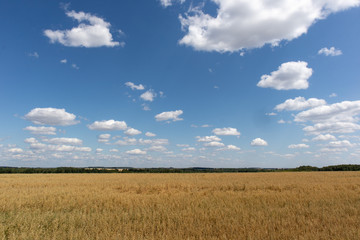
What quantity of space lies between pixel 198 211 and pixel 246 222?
8.32 feet

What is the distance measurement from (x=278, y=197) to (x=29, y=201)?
14.3 metres

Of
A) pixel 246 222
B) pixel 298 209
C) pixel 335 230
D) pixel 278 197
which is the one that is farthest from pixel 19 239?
pixel 278 197

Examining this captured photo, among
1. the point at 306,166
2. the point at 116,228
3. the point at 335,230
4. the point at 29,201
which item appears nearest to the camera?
the point at 335,230

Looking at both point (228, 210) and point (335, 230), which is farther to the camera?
point (228, 210)

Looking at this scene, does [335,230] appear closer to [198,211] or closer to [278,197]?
[198,211]

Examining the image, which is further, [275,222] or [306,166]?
[306,166]

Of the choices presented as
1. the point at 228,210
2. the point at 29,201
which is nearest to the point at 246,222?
the point at 228,210

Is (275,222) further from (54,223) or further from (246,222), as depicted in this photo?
(54,223)

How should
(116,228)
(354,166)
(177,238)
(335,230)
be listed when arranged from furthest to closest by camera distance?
1. (354,166)
2. (116,228)
3. (335,230)
4. (177,238)

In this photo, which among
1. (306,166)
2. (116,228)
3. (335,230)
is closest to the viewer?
(335,230)

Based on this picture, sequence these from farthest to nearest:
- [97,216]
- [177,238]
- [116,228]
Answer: [97,216], [116,228], [177,238]

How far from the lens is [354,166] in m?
89.2

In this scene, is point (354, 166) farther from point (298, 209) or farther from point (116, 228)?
point (116, 228)

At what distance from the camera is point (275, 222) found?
842cm
